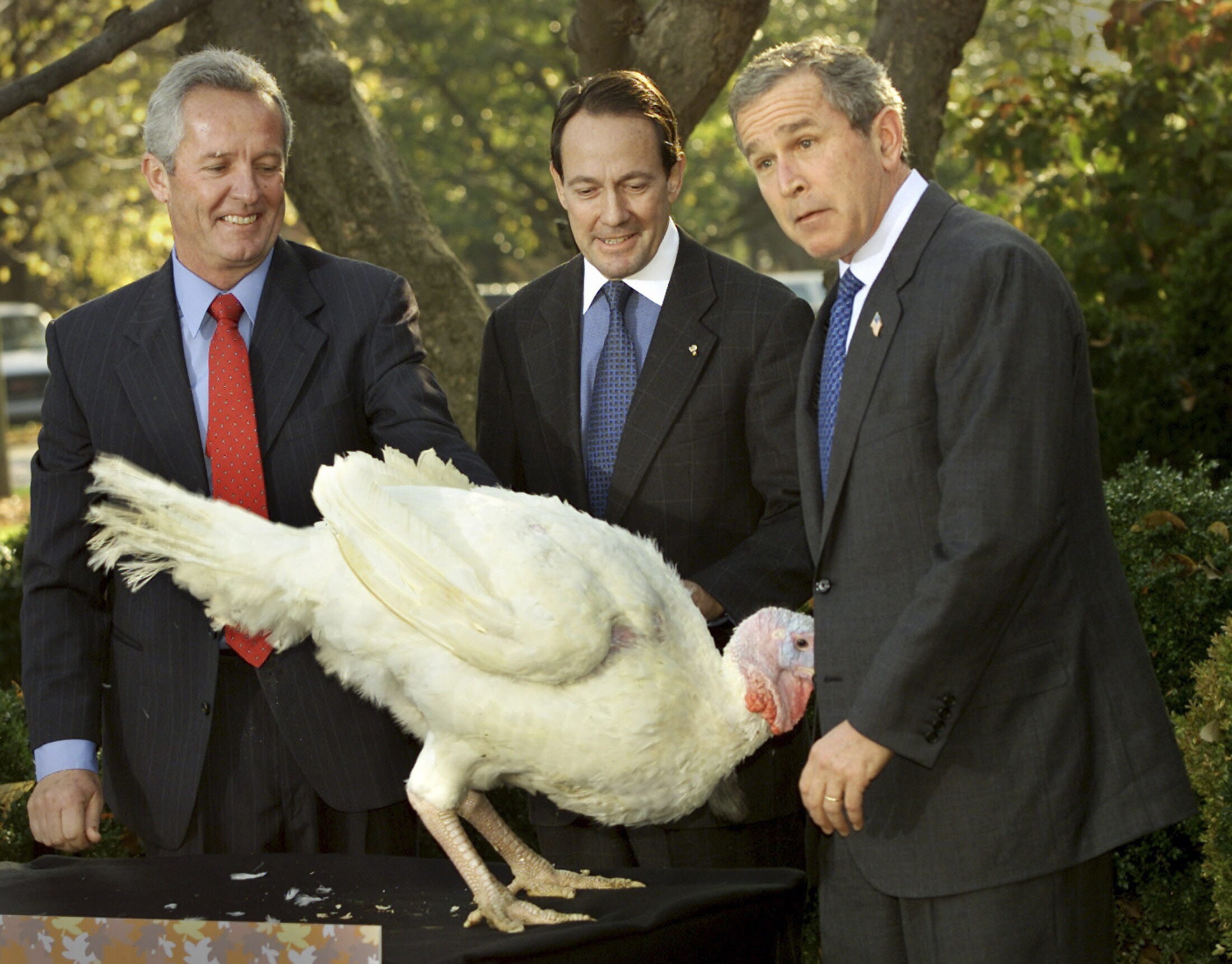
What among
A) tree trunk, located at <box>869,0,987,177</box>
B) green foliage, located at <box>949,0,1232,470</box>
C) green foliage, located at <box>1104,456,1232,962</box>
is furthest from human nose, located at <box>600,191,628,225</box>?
green foliage, located at <box>949,0,1232,470</box>

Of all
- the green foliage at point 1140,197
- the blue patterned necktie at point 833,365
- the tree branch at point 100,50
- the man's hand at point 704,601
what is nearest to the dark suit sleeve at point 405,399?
the man's hand at point 704,601

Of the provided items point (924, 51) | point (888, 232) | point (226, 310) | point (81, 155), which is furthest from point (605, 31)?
point (81, 155)

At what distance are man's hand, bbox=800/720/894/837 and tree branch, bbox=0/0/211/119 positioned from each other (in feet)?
11.5

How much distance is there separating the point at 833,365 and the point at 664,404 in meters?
0.59

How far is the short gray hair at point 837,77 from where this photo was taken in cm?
227

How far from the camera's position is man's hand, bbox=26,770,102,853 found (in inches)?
106

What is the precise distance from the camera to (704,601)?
2754mm

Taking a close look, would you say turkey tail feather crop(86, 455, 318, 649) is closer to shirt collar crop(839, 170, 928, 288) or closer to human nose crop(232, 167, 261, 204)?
human nose crop(232, 167, 261, 204)

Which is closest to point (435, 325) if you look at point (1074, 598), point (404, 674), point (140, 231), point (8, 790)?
point (8, 790)

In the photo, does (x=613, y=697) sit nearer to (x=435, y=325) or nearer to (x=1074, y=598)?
(x=1074, y=598)

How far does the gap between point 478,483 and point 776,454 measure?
67 cm

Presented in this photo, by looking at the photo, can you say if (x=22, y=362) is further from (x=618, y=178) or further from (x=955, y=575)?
(x=955, y=575)

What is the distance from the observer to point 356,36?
2253 centimetres

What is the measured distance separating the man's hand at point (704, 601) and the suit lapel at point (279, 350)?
0.93 metres
